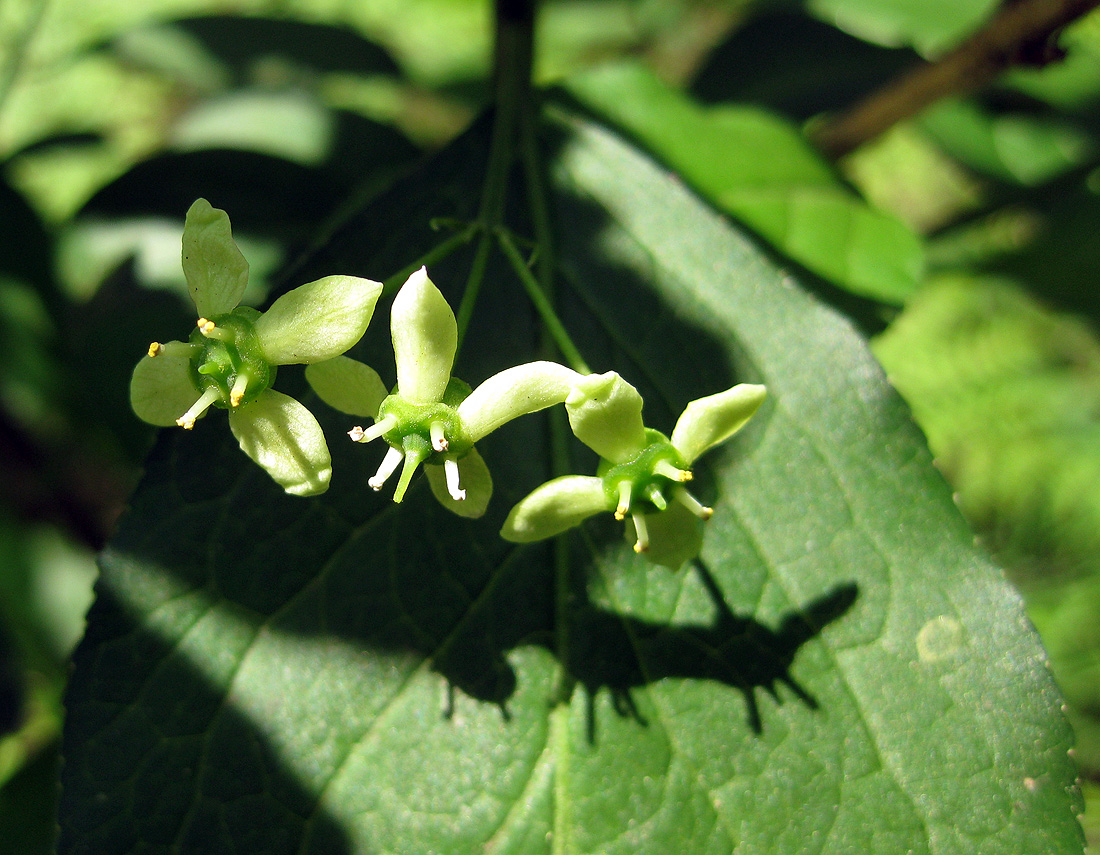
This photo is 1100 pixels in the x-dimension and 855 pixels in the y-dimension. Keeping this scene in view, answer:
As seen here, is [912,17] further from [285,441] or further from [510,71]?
[285,441]

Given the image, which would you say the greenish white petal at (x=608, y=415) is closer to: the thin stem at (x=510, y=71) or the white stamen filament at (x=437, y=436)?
the white stamen filament at (x=437, y=436)

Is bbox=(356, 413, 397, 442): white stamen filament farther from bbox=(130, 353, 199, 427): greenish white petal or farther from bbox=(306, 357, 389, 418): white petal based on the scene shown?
bbox=(130, 353, 199, 427): greenish white petal

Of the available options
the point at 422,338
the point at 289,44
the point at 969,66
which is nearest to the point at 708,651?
the point at 422,338

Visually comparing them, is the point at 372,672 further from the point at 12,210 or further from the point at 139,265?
the point at 12,210

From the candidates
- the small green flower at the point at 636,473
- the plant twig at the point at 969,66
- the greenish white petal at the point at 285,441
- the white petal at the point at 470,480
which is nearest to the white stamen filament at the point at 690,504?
the small green flower at the point at 636,473

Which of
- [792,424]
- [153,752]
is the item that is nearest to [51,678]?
[153,752]

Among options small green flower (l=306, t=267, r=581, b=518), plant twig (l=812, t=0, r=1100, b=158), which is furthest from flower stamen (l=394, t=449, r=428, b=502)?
plant twig (l=812, t=0, r=1100, b=158)

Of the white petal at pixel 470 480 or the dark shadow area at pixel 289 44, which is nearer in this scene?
the white petal at pixel 470 480
